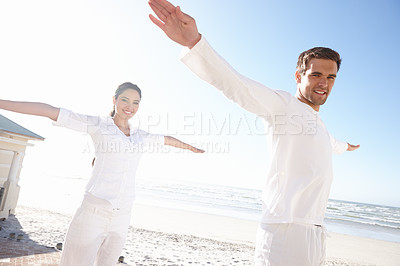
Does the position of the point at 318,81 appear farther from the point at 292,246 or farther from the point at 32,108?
the point at 32,108

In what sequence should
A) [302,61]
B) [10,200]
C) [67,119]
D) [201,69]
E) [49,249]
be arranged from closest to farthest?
[201,69], [302,61], [67,119], [49,249], [10,200]

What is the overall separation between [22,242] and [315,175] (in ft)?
25.4

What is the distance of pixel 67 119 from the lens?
249 centimetres

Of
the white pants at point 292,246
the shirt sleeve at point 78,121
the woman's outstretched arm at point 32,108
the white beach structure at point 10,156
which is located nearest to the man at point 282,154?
the white pants at point 292,246

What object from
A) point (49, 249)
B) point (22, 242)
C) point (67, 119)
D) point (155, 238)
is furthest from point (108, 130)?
point (155, 238)

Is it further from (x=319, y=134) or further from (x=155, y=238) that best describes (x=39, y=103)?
(x=155, y=238)

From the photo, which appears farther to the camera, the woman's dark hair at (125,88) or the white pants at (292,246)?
the woman's dark hair at (125,88)

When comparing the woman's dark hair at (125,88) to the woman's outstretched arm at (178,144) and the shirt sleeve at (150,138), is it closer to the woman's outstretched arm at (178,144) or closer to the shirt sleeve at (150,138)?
the shirt sleeve at (150,138)

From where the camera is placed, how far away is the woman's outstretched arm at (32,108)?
2110 millimetres

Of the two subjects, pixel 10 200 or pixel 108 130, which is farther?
pixel 10 200

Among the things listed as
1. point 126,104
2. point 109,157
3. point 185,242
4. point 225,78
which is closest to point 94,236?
point 109,157

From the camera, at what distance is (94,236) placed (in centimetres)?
243

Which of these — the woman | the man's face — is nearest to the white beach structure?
the woman

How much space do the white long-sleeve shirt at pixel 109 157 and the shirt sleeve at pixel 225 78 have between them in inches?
65.4
